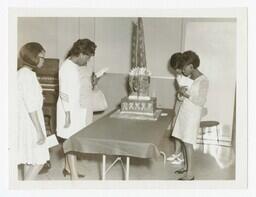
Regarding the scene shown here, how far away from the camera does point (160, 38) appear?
1.58 m

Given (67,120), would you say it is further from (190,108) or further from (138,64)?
(190,108)

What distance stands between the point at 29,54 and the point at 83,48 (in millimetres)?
176

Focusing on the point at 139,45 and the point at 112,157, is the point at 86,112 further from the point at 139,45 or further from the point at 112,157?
the point at 139,45

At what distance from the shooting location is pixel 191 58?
156 cm

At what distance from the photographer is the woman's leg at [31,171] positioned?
1.55 metres

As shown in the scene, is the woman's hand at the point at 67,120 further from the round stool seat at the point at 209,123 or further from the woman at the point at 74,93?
the round stool seat at the point at 209,123

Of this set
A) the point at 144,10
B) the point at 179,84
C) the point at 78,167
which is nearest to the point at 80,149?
the point at 78,167

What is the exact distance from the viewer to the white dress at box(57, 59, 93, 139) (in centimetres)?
157

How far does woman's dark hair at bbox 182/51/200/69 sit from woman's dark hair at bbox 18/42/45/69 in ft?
1.56

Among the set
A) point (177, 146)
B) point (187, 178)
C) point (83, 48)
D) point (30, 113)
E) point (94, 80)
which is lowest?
point (187, 178)

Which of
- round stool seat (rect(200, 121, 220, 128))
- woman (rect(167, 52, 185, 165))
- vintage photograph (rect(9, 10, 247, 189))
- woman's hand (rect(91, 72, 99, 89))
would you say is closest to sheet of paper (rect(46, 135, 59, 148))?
vintage photograph (rect(9, 10, 247, 189))

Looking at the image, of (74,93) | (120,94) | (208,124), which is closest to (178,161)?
(208,124)

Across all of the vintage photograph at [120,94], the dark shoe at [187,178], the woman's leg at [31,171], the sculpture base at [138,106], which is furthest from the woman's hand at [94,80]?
the dark shoe at [187,178]

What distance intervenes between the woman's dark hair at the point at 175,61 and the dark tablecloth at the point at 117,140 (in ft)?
0.70
